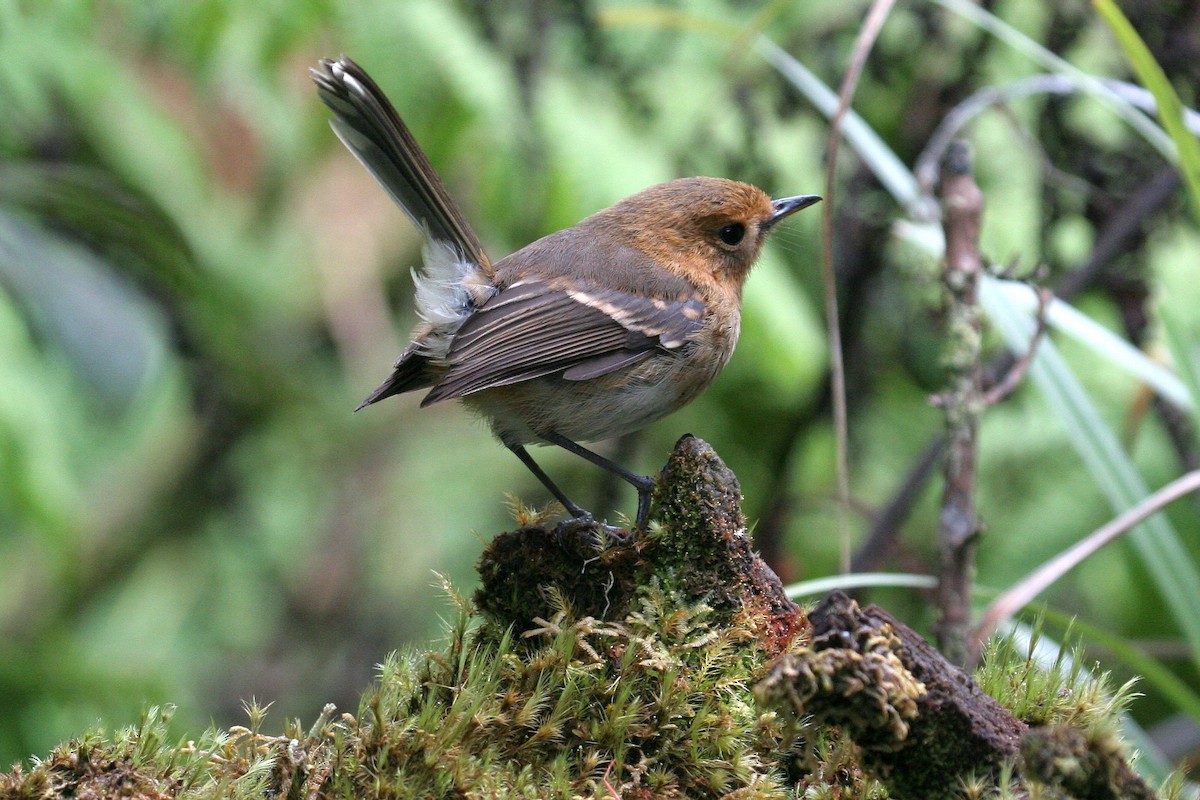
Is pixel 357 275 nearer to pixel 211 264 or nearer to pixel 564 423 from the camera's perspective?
pixel 211 264

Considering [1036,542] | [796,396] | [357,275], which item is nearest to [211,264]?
[357,275]

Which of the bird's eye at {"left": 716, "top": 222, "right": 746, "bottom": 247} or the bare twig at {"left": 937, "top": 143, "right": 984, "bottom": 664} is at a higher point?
the bird's eye at {"left": 716, "top": 222, "right": 746, "bottom": 247}

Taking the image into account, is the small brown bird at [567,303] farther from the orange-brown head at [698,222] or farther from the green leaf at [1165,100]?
the green leaf at [1165,100]

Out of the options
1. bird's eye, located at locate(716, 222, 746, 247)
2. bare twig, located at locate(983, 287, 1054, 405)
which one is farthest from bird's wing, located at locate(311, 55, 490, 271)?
bare twig, located at locate(983, 287, 1054, 405)

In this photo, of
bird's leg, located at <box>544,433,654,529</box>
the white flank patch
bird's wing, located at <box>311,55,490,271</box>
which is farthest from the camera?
the white flank patch

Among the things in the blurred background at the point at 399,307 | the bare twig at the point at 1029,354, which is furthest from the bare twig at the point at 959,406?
the blurred background at the point at 399,307

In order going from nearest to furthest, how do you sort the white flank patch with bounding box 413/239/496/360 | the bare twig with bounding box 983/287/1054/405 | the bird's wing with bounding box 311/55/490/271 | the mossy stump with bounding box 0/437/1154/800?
the mossy stump with bounding box 0/437/1154/800 → the bare twig with bounding box 983/287/1054/405 → the bird's wing with bounding box 311/55/490/271 → the white flank patch with bounding box 413/239/496/360

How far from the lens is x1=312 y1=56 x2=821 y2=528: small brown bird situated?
281 centimetres

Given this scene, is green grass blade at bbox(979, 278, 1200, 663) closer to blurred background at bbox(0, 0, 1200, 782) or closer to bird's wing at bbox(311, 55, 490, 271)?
blurred background at bbox(0, 0, 1200, 782)

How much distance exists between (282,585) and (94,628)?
0.96 m

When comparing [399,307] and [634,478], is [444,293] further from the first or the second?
[399,307]

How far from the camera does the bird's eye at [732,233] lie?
3.16 meters

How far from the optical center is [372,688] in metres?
1.81

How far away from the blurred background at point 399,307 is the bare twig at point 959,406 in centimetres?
55
